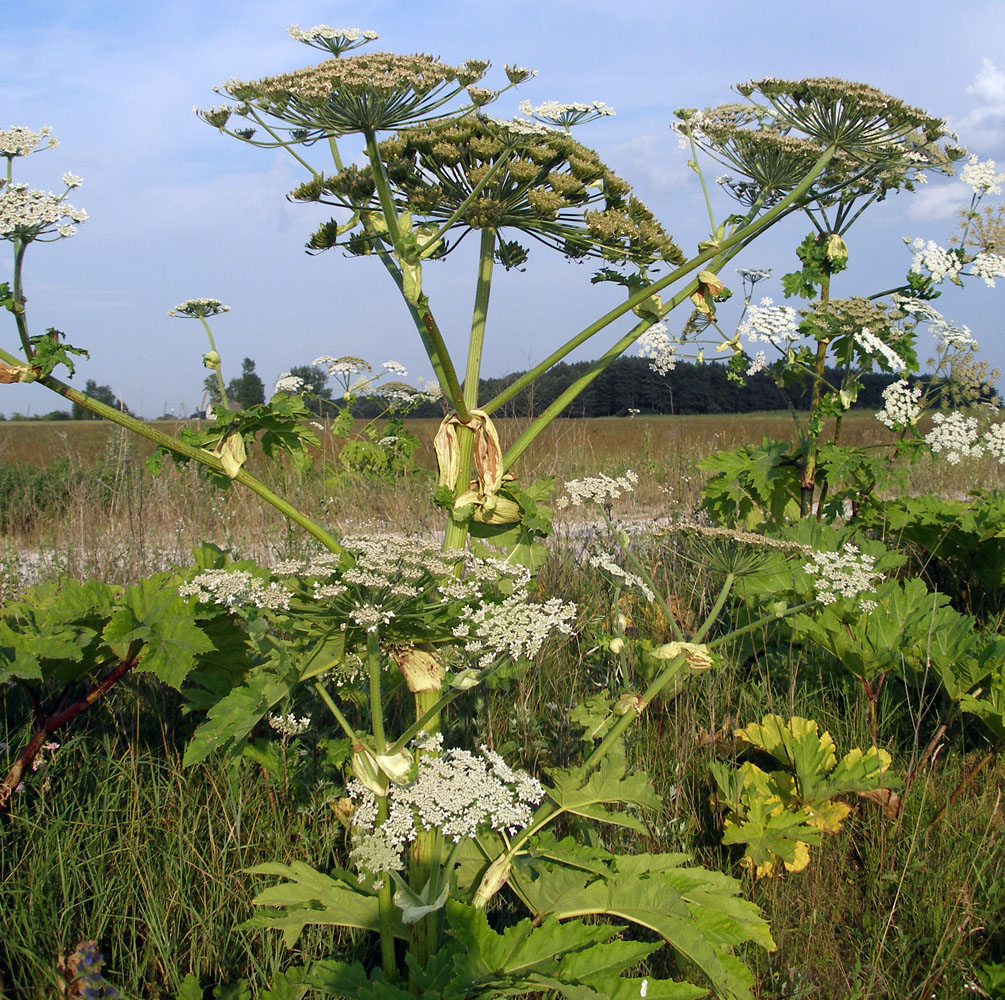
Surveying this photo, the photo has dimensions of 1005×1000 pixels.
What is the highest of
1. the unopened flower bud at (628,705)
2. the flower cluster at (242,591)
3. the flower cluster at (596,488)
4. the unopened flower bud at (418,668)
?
the flower cluster at (596,488)

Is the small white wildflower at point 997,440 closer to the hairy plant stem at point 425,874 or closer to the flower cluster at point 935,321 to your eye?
the flower cluster at point 935,321

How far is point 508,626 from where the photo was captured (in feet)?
6.97

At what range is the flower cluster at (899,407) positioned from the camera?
5.27m

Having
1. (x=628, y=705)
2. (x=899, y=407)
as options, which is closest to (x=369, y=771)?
(x=628, y=705)

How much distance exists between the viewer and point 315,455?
12906 mm

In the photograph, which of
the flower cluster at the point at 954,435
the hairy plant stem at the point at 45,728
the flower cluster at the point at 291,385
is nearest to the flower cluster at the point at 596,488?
the hairy plant stem at the point at 45,728

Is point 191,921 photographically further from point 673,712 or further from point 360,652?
point 673,712

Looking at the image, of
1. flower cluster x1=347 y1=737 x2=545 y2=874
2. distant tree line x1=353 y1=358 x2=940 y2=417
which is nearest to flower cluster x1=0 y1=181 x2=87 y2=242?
flower cluster x1=347 y1=737 x2=545 y2=874

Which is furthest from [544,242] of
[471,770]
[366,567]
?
[471,770]

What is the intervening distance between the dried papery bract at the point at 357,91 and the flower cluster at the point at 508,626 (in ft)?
4.62

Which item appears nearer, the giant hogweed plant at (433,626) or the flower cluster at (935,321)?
the giant hogweed plant at (433,626)

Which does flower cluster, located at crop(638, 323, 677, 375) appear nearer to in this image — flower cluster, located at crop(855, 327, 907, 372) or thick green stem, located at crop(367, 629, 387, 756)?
flower cluster, located at crop(855, 327, 907, 372)

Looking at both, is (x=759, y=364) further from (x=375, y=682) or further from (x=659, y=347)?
(x=375, y=682)

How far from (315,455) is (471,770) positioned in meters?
11.3
